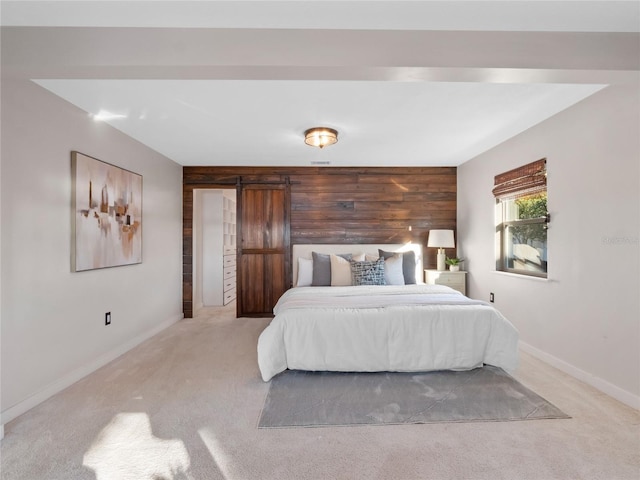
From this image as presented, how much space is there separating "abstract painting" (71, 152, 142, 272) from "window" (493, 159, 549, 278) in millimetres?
4204

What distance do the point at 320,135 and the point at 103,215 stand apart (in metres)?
2.23

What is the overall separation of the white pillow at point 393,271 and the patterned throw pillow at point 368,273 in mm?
110

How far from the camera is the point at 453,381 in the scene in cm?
258

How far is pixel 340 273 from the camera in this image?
422 centimetres

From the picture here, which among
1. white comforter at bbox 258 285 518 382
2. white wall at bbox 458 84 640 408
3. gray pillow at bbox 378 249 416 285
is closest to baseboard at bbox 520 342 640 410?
white wall at bbox 458 84 640 408

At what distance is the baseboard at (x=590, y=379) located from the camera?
2.22 m

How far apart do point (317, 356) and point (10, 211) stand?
2402 millimetres

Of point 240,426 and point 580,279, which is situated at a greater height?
point 580,279

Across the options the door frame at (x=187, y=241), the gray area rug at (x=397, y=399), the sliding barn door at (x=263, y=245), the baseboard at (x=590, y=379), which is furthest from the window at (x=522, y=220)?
the door frame at (x=187, y=241)

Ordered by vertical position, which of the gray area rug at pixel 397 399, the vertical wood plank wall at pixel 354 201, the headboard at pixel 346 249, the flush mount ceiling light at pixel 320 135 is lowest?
the gray area rug at pixel 397 399

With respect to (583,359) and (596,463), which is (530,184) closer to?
(583,359)

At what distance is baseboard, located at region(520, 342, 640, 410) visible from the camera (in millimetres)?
2225

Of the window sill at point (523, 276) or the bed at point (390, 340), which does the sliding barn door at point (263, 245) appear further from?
the window sill at point (523, 276)

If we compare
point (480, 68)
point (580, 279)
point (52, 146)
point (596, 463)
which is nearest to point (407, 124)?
point (480, 68)
